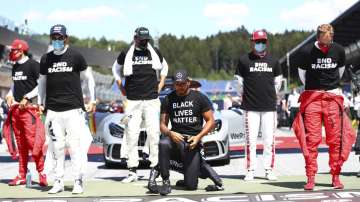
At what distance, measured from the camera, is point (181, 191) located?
7.62 metres

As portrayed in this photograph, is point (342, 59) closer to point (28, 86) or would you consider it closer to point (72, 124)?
point (72, 124)

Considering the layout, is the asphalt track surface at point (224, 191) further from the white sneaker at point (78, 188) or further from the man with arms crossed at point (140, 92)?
the man with arms crossed at point (140, 92)

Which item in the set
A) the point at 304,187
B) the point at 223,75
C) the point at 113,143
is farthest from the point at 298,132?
the point at 223,75

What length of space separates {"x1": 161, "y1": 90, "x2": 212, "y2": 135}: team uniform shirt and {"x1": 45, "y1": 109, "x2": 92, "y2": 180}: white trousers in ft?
3.53

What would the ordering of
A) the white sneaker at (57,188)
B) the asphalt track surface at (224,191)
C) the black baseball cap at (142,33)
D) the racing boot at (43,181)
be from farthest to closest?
1. the black baseball cap at (142,33)
2. the racing boot at (43,181)
3. the white sneaker at (57,188)
4. the asphalt track surface at (224,191)

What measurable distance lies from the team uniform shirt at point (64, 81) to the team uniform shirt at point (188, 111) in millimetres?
1111

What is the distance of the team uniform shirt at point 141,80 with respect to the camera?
28.4ft

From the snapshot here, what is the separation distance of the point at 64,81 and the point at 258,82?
262cm

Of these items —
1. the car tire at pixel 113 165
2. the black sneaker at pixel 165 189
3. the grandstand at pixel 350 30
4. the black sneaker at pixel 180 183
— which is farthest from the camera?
the grandstand at pixel 350 30

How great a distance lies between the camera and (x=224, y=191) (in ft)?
24.6

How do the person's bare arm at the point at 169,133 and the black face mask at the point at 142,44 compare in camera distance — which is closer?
the person's bare arm at the point at 169,133

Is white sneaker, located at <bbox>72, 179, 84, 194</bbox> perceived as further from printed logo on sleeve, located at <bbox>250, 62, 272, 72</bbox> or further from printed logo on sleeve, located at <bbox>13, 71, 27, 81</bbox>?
printed logo on sleeve, located at <bbox>250, 62, 272, 72</bbox>

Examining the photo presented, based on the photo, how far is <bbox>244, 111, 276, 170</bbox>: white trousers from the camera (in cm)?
869

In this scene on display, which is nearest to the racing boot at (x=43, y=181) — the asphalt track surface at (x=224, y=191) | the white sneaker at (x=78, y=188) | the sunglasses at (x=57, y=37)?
the asphalt track surface at (x=224, y=191)
